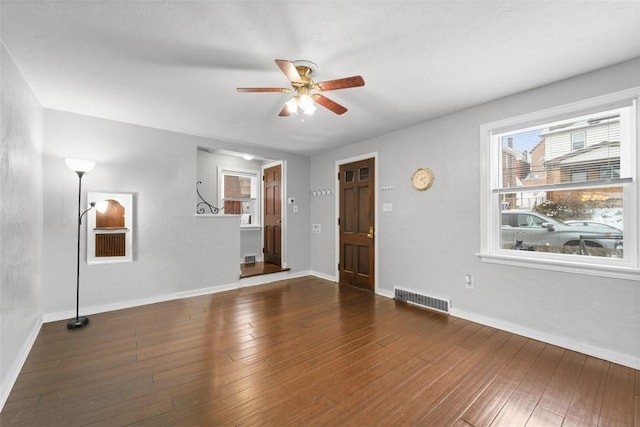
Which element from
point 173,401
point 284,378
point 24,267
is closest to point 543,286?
point 284,378

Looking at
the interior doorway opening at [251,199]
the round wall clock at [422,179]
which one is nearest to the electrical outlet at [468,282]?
A: the round wall clock at [422,179]

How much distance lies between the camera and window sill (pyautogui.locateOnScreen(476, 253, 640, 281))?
7.14 feet

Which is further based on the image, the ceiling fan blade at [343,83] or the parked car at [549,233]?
the parked car at [549,233]

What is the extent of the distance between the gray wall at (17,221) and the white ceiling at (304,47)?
29 cm

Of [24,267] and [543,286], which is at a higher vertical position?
[24,267]

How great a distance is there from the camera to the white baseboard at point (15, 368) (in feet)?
5.84

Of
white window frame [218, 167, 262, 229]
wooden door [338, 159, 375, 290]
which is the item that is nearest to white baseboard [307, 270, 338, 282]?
wooden door [338, 159, 375, 290]

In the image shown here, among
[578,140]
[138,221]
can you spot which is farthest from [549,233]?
[138,221]

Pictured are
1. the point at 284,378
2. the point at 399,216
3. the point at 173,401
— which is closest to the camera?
the point at 173,401

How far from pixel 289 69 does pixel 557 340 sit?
11.3 feet

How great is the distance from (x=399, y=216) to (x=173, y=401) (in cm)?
334

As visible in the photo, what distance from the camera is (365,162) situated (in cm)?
448

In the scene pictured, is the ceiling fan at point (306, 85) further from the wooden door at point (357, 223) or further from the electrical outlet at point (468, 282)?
the electrical outlet at point (468, 282)

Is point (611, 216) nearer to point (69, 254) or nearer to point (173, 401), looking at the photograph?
point (173, 401)
